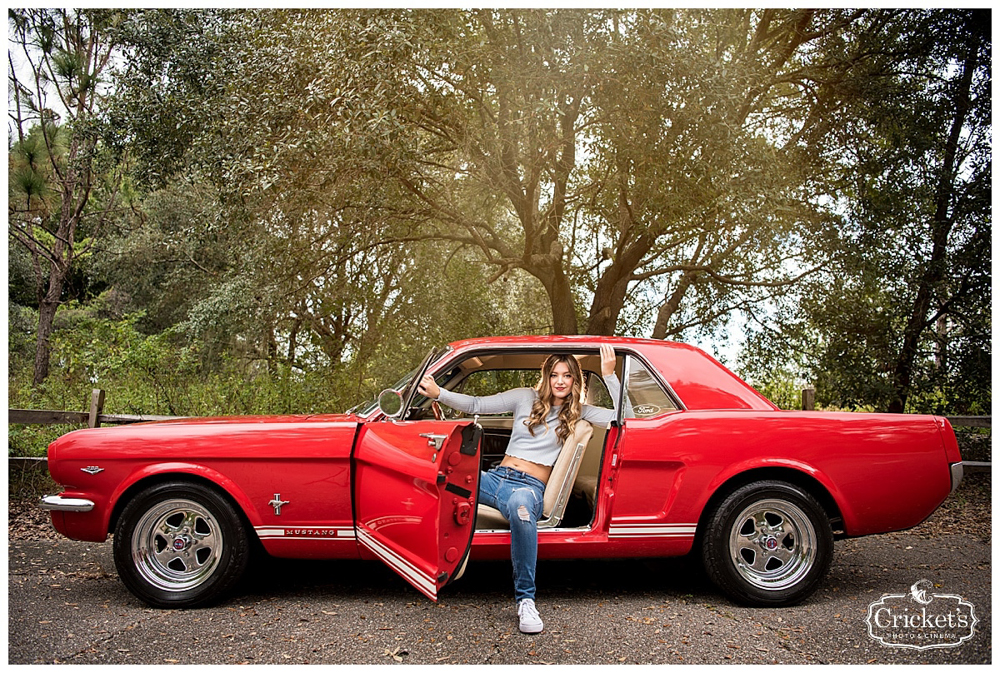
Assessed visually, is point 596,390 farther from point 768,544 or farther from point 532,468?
point 768,544

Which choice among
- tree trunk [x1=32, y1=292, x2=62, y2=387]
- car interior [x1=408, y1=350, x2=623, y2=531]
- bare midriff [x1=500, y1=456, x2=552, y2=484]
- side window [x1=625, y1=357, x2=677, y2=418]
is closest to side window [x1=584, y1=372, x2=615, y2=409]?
car interior [x1=408, y1=350, x2=623, y2=531]

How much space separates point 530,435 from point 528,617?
104cm

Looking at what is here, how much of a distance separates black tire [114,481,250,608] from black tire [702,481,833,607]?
9.34 feet

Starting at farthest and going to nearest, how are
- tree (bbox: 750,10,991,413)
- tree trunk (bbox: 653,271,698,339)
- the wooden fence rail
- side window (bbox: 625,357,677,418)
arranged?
1. tree trunk (bbox: 653,271,698,339)
2. tree (bbox: 750,10,991,413)
3. the wooden fence rail
4. side window (bbox: 625,357,677,418)

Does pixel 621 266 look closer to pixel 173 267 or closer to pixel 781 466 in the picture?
pixel 781 466

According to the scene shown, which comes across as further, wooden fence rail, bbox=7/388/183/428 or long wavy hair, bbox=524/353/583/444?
wooden fence rail, bbox=7/388/183/428

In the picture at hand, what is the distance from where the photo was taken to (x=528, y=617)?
3.92 meters

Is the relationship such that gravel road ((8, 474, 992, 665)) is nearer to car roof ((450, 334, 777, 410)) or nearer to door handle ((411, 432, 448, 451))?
door handle ((411, 432, 448, 451))

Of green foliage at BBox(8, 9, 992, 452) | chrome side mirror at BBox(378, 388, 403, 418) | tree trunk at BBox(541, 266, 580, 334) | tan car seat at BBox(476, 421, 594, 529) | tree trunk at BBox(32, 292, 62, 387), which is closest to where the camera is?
chrome side mirror at BBox(378, 388, 403, 418)

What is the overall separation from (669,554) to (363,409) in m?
2.12

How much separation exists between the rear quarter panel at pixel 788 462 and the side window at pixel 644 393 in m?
0.14

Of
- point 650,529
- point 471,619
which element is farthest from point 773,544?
point 471,619

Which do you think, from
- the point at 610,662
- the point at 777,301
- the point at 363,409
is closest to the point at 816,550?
the point at 610,662

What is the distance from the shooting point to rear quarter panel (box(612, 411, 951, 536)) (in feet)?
14.3
